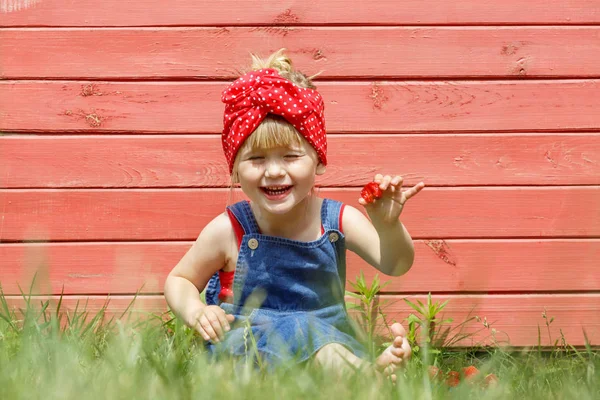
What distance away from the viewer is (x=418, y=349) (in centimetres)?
327

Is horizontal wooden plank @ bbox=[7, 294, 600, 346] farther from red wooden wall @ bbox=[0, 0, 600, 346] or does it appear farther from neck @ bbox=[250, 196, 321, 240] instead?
neck @ bbox=[250, 196, 321, 240]

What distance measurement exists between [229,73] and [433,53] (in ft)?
2.97

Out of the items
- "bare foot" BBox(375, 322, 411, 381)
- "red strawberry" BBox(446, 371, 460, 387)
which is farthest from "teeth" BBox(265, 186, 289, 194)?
"red strawberry" BBox(446, 371, 460, 387)

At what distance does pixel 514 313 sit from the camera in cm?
340

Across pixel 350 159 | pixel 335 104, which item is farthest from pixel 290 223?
pixel 335 104

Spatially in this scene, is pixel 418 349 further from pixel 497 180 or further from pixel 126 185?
pixel 126 185

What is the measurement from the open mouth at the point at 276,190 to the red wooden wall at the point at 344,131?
2.14 ft

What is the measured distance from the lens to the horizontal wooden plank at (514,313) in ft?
11.1

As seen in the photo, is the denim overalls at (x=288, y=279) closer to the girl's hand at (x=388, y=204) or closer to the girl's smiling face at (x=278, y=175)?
the girl's smiling face at (x=278, y=175)

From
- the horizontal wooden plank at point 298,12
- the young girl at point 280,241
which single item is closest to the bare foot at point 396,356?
the young girl at point 280,241

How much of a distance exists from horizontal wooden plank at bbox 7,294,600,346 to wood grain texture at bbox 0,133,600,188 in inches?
20.6

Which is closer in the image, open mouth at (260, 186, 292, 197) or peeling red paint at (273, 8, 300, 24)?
open mouth at (260, 186, 292, 197)

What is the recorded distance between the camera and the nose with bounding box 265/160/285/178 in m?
2.64

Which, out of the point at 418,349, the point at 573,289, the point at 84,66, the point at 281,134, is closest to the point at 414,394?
the point at 281,134
